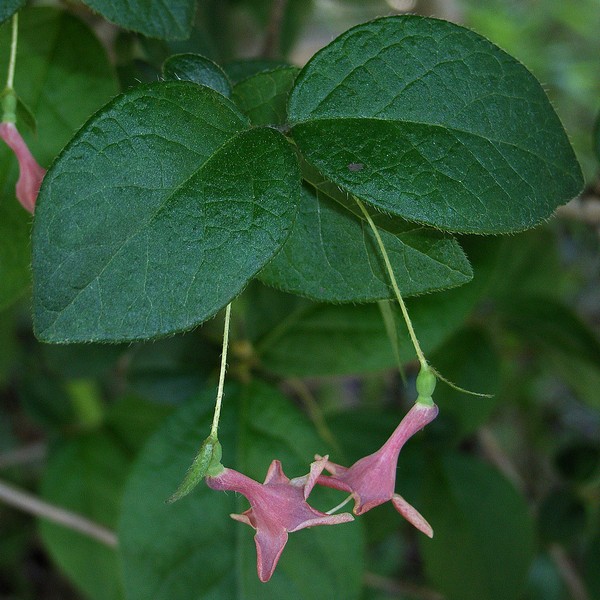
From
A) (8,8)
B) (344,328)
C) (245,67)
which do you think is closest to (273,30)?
(245,67)

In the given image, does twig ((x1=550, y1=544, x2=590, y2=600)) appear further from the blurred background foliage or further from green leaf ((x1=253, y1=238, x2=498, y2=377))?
green leaf ((x1=253, y1=238, x2=498, y2=377))

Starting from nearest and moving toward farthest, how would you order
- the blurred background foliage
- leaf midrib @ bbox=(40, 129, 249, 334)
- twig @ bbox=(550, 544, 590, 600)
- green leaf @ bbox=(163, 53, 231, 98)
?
leaf midrib @ bbox=(40, 129, 249, 334) → green leaf @ bbox=(163, 53, 231, 98) → the blurred background foliage → twig @ bbox=(550, 544, 590, 600)

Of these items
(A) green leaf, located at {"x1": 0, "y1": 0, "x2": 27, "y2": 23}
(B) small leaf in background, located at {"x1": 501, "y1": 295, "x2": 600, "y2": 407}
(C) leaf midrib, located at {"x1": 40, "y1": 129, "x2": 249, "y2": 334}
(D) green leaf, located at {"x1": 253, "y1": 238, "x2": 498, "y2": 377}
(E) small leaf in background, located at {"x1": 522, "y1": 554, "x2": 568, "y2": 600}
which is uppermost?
(A) green leaf, located at {"x1": 0, "y1": 0, "x2": 27, "y2": 23}

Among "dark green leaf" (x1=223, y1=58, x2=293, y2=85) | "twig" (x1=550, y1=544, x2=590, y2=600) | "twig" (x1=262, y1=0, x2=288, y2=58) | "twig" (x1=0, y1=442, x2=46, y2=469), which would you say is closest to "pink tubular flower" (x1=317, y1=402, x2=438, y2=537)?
"dark green leaf" (x1=223, y1=58, x2=293, y2=85)

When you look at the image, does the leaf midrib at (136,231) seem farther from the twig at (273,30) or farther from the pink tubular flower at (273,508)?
the twig at (273,30)

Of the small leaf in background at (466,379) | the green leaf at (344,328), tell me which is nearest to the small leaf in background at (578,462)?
the small leaf in background at (466,379)

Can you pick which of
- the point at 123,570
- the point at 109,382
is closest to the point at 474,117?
the point at 123,570
